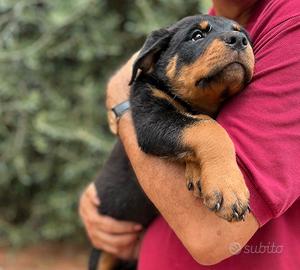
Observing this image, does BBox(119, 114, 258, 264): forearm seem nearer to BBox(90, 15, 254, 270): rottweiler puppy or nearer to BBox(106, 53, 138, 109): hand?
BBox(90, 15, 254, 270): rottweiler puppy

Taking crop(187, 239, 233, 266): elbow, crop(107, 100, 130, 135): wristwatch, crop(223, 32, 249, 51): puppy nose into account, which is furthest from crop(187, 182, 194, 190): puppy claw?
crop(107, 100, 130, 135): wristwatch

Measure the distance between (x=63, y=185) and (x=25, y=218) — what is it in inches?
32.1

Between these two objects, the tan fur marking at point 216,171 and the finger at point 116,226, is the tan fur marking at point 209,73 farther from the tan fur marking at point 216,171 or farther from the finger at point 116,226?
the finger at point 116,226

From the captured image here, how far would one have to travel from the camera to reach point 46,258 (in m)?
5.66

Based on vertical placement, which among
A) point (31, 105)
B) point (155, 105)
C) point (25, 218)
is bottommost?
point (25, 218)

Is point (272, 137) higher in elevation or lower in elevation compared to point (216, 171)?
higher

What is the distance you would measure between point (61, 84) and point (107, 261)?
268 cm

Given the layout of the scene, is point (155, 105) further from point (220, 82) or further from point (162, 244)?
point (162, 244)

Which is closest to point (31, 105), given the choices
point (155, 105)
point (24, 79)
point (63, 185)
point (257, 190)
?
point (24, 79)

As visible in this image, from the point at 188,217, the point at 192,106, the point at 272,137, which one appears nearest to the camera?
the point at 272,137

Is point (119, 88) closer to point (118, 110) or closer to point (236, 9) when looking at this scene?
point (118, 110)

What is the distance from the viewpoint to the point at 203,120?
208cm

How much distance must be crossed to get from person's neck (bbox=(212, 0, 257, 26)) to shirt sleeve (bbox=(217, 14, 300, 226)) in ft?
1.61

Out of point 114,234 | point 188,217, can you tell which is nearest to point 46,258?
point 114,234
